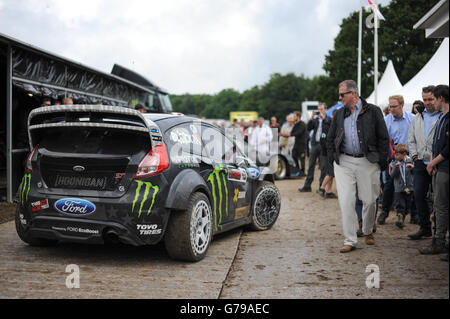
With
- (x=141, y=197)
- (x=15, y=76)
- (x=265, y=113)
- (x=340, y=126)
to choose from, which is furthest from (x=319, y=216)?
(x=265, y=113)

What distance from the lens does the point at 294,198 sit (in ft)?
35.7

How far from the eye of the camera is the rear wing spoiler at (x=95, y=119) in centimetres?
495

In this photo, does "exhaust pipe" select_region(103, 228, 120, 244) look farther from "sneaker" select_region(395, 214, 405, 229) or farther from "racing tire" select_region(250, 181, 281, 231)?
"sneaker" select_region(395, 214, 405, 229)

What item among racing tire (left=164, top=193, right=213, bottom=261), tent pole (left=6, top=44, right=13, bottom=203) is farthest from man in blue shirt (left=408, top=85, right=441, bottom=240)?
tent pole (left=6, top=44, right=13, bottom=203)

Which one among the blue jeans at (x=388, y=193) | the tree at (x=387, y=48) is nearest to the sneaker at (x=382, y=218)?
the blue jeans at (x=388, y=193)

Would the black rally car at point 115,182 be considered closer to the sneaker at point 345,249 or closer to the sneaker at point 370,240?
the sneaker at point 345,249

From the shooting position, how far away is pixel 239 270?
5.02 meters

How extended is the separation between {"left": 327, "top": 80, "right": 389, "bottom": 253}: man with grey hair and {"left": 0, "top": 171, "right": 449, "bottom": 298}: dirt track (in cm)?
53

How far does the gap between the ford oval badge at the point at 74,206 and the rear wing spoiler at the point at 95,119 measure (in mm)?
783

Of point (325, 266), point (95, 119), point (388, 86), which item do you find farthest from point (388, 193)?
point (388, 86)

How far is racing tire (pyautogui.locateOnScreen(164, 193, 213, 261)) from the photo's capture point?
500cm

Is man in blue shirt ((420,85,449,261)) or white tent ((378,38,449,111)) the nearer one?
man in blue shirt ((420,85,449,261))
